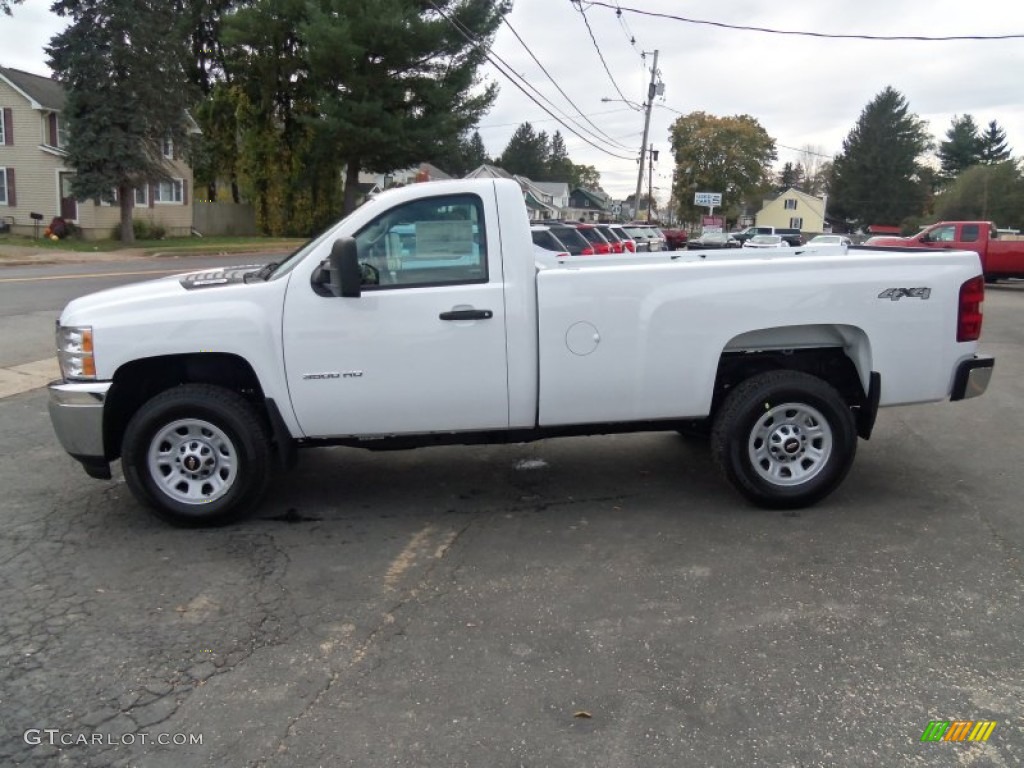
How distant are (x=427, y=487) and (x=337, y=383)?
132 centimetres

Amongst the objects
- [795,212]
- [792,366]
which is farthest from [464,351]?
[795,212]

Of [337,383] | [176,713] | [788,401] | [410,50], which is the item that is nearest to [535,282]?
[337,383]

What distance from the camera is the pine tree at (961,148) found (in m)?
93.9

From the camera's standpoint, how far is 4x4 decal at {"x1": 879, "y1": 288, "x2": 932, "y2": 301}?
5.11m

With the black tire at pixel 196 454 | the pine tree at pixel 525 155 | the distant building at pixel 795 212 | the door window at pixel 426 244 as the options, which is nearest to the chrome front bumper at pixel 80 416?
the black tire at pixel 196 454

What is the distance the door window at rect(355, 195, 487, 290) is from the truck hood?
0.72m

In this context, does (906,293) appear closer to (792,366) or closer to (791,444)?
(792,366)

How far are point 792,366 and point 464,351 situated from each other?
2169 millimetres

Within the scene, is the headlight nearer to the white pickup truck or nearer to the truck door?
the white pickup truck

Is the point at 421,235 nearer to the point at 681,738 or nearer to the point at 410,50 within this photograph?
the point at 681,738

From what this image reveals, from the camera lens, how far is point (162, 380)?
5.12 m

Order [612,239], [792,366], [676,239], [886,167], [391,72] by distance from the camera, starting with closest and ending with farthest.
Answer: [792,366]
[612,239]
[391,72]
[676,239]
[886,167]

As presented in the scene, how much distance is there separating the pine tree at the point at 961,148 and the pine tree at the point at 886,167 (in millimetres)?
6978

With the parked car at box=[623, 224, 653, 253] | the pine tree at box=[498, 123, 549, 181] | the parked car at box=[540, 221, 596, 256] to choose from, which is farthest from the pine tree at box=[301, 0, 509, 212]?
the pine tree at box=[498, 123, 549, 181]
